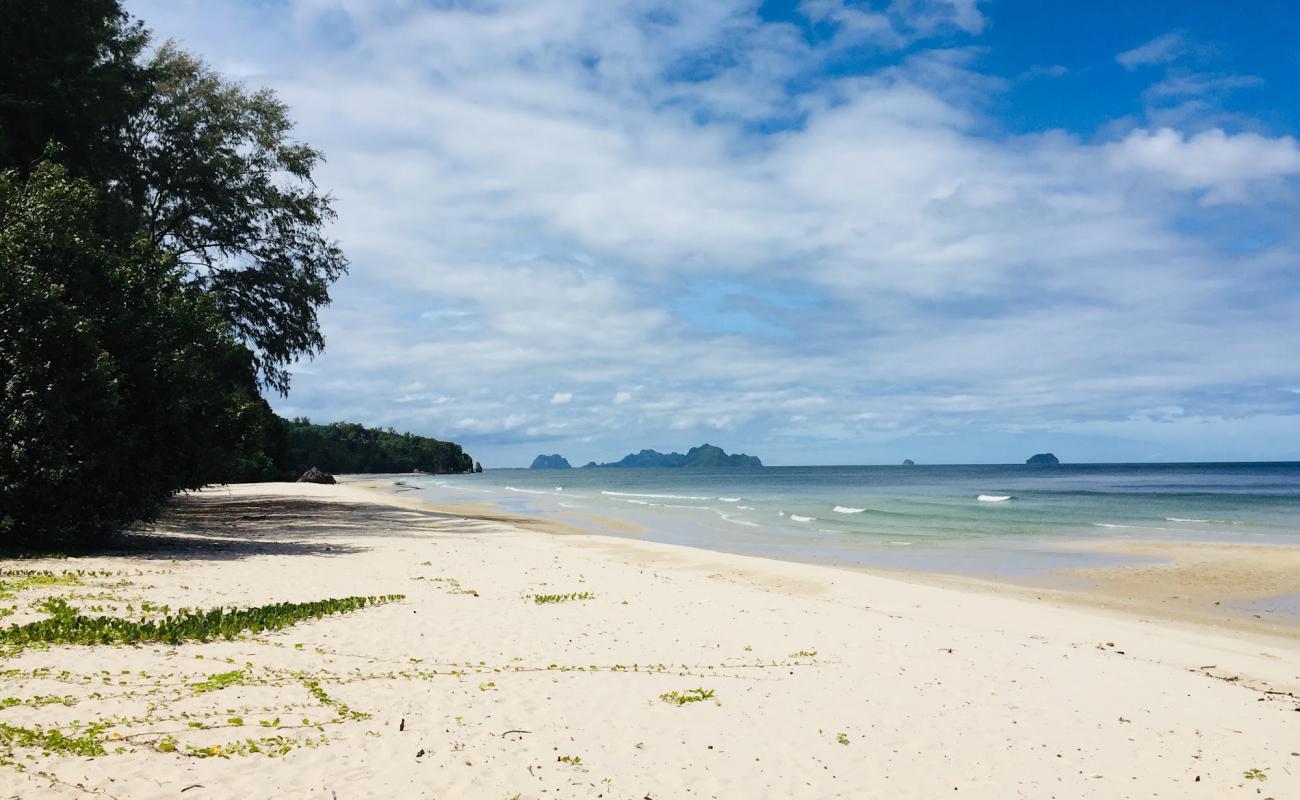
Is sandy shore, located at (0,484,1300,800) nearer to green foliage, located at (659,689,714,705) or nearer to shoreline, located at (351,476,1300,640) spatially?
green foliage, located at (659,689,714,705)

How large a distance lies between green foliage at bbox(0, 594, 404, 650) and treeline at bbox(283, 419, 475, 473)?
121 metres

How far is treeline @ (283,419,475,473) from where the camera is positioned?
435 ft

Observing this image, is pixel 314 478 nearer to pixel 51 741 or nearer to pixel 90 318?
pixel 90 318

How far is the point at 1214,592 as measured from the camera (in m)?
19.4

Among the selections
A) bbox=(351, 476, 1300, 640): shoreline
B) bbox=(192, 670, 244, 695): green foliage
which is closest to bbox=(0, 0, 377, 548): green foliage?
bbox=(192, 670, 244, 695): green foliage

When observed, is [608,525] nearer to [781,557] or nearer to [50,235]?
[781,557]

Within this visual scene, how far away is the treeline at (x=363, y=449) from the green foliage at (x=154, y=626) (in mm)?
121197

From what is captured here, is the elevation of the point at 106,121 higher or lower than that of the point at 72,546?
higher

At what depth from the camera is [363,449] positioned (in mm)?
159625

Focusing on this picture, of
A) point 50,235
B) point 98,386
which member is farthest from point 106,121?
point 98,386

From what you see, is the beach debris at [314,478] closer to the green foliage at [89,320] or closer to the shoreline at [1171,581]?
the green foliage at [89,320]

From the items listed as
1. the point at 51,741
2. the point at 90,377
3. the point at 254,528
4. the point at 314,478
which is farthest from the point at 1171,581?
the point at 314,478

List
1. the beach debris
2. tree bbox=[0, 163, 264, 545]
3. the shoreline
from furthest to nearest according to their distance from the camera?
1. the beach debris
2. the shoreline
3. tree bbox=[0, 163, 264, 545]

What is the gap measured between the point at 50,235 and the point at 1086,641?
1979cm
